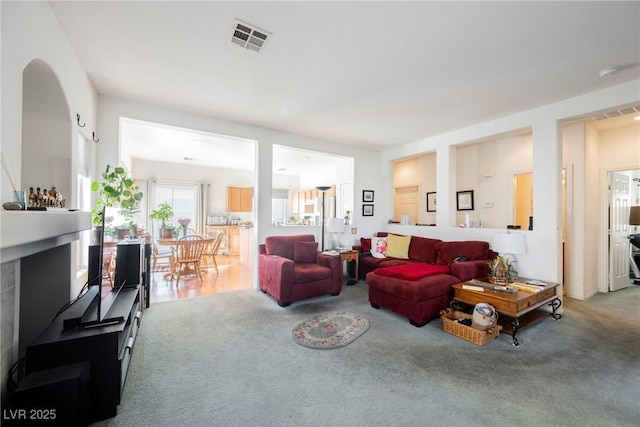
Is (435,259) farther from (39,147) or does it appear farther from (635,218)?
(39,147)

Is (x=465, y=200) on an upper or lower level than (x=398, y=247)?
upper

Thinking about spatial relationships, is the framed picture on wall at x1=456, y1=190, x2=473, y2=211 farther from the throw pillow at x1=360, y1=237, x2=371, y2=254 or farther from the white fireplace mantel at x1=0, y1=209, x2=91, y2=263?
the white fireplace mantel at x1=0, y1=209, x2=91, y2=263

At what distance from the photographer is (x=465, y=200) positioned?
17.5 ft

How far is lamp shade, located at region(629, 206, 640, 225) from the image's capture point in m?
4.69

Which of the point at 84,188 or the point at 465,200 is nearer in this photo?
the point at 84,188

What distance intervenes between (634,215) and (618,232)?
0.66 metres

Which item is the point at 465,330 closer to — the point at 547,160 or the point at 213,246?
the point at 547,160

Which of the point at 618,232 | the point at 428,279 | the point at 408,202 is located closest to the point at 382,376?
the point at 428,279

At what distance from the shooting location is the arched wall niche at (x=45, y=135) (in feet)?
6.95

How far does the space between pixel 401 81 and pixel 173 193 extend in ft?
23.0

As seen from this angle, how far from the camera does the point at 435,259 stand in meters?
4.25

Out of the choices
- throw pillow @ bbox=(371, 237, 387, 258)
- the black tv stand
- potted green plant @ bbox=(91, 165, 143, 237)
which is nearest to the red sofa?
throw pillow @ bbox=(371, 237, 387, 258)

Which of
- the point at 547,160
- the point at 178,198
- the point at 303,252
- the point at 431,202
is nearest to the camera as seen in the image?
the point at 547,160

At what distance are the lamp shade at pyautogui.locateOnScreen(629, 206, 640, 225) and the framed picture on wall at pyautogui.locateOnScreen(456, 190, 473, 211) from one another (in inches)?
105
